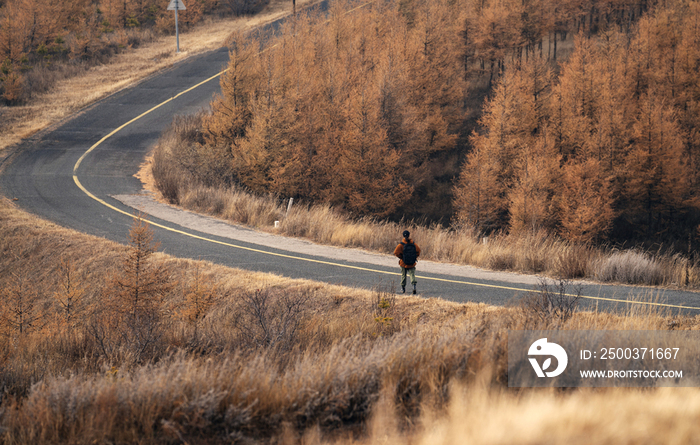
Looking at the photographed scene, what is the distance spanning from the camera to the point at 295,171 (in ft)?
98.5

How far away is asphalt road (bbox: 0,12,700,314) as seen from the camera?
39.6 feet

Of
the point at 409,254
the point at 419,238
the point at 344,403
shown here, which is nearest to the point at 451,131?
the point at 419,238

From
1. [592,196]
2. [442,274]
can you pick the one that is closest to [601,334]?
[442,274]

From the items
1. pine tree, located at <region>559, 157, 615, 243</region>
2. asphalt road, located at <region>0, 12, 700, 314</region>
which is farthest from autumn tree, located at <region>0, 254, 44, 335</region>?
pine tree, located at <region>559, 157, 615, 243</region>

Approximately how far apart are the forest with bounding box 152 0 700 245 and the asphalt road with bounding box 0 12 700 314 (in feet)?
13.4

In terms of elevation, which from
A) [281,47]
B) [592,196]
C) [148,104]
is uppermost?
[281,47]

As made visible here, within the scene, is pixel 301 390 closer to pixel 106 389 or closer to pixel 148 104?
pixel 106 389

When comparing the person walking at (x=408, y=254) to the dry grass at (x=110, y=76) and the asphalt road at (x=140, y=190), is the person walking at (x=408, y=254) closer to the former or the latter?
the asphalt road at (x=140, y=190)

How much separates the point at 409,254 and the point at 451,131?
38193 millimetres

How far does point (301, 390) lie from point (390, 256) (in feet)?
37.8

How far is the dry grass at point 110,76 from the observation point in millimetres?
33062

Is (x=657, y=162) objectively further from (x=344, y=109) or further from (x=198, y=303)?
(x=198, y=303)

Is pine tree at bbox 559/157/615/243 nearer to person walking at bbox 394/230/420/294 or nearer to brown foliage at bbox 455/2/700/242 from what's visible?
brown foliage at bbox 455/2/700/242

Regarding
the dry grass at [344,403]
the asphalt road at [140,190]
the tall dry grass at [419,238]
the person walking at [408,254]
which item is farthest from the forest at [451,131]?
the dry grass at [344,403]
